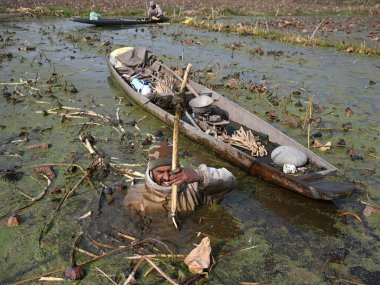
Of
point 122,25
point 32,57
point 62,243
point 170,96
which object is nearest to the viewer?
point 62,243

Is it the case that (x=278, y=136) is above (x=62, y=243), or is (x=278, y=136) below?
above

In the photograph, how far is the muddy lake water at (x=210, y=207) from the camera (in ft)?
12.5

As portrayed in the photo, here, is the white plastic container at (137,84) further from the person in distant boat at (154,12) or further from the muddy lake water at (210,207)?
the person in distant boat at (154,12)

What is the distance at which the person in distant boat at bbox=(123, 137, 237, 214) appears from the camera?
13.0 ft

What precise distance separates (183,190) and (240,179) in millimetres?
1456

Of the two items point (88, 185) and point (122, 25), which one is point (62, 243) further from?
point (122, 25)

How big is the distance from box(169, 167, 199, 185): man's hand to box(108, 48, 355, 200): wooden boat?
1.52 meters

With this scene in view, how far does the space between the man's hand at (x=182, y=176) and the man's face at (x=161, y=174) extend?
17cm

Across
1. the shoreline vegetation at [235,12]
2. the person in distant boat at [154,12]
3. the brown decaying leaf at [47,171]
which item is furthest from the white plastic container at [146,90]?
the person in distant boat at [154,12]

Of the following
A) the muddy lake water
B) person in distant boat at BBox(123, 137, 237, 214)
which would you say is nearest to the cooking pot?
the muddy lake water

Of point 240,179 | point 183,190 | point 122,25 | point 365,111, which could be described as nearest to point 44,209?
point 183,190

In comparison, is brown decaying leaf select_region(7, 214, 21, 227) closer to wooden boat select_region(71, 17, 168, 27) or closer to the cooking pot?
the cooking pot

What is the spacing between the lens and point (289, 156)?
5.23 meters

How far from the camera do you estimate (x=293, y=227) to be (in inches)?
175
